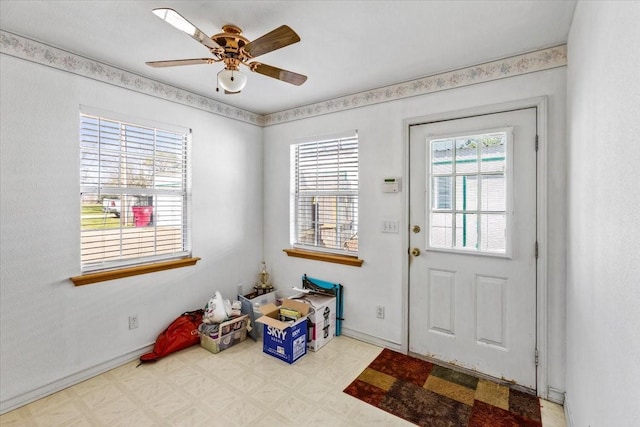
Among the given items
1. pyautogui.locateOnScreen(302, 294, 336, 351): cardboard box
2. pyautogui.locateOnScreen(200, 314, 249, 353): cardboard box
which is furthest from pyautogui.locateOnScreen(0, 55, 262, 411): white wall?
pyautogui.locateOnScreen(302, 294, 336, 351): cardboard box

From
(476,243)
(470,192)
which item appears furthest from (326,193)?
(476,243)

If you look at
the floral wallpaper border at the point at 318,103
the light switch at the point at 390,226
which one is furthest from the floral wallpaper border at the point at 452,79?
the light switch at the point at 390,226

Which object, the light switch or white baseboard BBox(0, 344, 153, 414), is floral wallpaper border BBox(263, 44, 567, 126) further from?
white baseboard BBox(0, 344, 153, 414)

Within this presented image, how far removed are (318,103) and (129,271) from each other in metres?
2.47

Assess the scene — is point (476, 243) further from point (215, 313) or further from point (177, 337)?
→ point (177, 337)

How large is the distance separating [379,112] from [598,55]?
5.80ft

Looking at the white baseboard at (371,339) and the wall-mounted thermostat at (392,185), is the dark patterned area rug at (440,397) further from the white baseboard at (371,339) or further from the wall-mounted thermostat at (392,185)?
the wall-mounted thermostat at (392,185)

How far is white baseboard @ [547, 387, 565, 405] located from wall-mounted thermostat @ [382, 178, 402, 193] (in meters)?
1.84

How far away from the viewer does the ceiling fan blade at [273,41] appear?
1451 mm

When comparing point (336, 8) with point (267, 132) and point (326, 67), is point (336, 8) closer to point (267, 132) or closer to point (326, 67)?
point (326, 67)

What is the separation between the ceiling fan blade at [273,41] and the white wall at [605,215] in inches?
49.0

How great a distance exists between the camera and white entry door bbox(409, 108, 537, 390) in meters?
2.18

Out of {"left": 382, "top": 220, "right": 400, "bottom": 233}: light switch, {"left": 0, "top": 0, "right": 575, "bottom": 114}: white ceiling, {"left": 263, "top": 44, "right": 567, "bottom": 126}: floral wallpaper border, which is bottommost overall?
{"left": 382, "top": 220, "right": 400, "bottom": 233}: light switch

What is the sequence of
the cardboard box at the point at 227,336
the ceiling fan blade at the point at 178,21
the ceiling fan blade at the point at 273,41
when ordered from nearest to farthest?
the ceiling fan blade at the point at 178,21, the ceiling fan blade at the point at 273,41, the cardboard box at the point at 227,336
